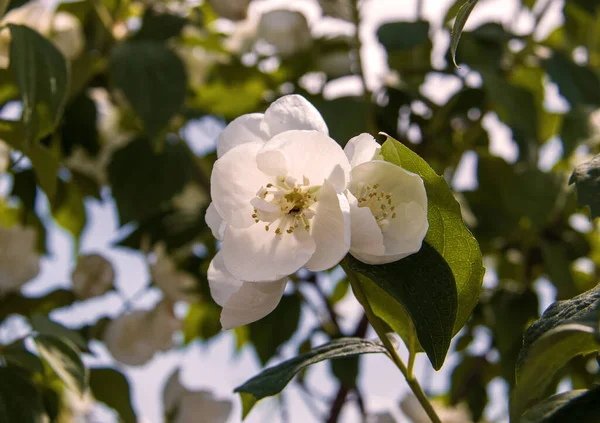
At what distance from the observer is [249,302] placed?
41cm

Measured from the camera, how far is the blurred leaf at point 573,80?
39.6 inches

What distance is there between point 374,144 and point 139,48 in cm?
62

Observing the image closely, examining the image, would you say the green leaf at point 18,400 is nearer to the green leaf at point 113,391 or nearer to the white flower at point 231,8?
the green leaf at point 113,391

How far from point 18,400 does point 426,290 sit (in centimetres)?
→ 41

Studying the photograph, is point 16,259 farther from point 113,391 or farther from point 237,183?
point 237,183

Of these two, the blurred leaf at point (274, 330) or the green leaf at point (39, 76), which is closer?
the green leaf at point (39, 76)

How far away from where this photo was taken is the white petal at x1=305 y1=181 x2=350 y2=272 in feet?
1.26

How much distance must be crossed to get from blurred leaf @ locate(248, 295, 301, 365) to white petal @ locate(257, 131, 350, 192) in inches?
26.0

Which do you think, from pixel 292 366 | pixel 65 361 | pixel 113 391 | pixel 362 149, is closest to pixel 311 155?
pixel 362 149

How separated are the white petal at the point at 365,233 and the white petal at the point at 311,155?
0.02 meters

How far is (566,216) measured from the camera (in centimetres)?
121

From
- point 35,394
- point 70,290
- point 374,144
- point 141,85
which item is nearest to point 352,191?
point 374,144

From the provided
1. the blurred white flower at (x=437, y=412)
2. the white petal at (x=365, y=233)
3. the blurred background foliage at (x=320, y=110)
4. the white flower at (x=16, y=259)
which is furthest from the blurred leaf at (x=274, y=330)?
the white petal at (x=365, y=233)

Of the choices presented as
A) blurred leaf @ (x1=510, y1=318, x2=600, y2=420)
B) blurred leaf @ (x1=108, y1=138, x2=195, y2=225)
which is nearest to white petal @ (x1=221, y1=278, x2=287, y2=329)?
blurred leaf @ (x1=510, y1=318, x2=600, y2=420)
